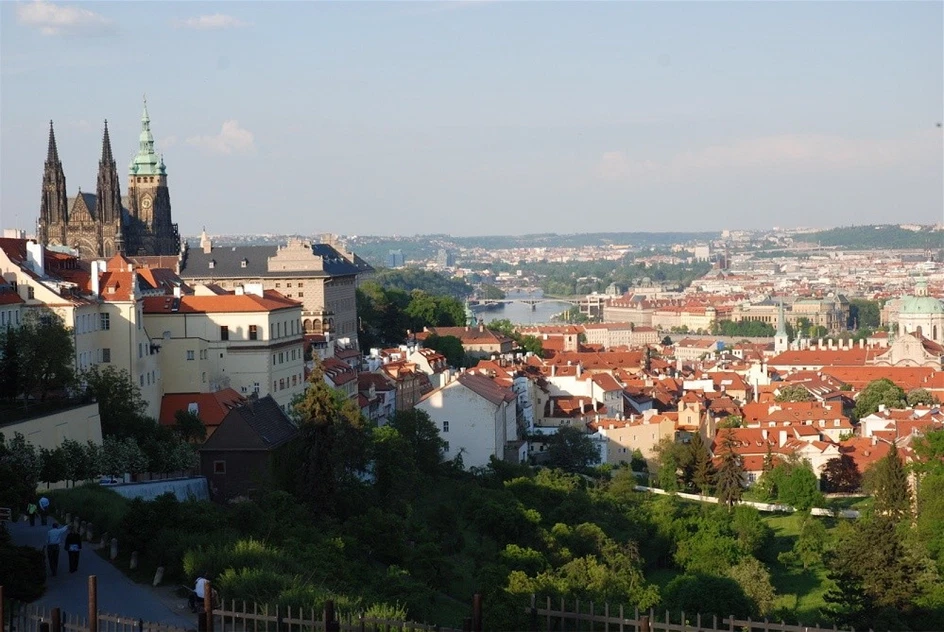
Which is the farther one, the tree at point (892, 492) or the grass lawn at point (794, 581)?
the tree at point (892, 492)

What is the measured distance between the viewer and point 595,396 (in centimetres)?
6738

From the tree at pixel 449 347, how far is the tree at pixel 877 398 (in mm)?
18110

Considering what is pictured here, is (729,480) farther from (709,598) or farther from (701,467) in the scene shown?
(709,598)

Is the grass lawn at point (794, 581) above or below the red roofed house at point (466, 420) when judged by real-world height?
below

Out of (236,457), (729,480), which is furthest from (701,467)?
(236,457)

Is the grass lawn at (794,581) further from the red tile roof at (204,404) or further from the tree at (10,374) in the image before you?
the tree at (10,374)

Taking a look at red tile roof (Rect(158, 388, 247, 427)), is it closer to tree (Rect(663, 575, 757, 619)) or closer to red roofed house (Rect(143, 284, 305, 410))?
red roofed house (Rect(143, 284, 305, 410))

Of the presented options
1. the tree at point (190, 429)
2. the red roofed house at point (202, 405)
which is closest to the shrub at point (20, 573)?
the tree at point (190, 429)

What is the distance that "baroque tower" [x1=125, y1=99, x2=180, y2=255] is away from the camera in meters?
83.1

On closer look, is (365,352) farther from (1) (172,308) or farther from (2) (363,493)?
(2) (363,493)

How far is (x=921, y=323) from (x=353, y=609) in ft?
376

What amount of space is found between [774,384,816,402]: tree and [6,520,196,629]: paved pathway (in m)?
56.3

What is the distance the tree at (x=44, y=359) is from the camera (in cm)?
3241

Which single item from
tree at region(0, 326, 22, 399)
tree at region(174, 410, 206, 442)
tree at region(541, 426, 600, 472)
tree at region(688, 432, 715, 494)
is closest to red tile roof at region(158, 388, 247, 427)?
tree at region(174, 410, 206, 442)
